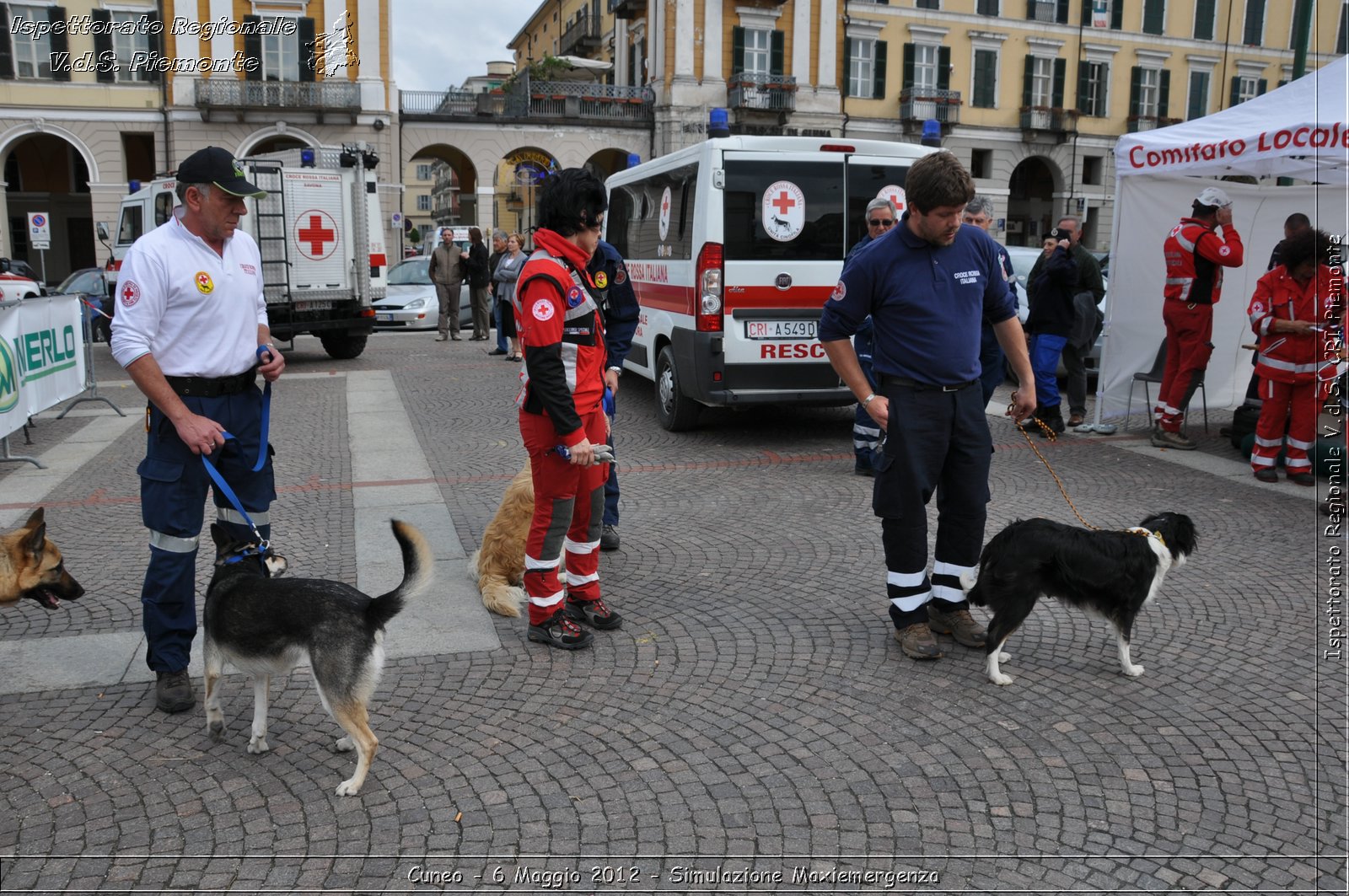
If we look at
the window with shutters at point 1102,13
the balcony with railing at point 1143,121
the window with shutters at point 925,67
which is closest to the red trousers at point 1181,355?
the window with shutters at point 925,67

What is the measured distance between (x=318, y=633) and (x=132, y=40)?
132ft

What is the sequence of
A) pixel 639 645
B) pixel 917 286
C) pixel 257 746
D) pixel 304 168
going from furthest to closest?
pixel 304 168, pixel 639 645, pixel 917 286, pixel 257 746

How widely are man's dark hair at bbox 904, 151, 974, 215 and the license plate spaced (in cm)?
423

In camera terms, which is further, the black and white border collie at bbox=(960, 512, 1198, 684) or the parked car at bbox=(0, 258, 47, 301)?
the parked car at bbox=(0, 258, 47, 301)

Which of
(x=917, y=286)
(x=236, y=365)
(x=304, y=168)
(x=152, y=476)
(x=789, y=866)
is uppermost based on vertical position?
(x=304, y=168)

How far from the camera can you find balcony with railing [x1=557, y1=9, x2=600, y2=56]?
54656 millimetres

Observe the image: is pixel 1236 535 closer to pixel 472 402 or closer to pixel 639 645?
pixel 639 645

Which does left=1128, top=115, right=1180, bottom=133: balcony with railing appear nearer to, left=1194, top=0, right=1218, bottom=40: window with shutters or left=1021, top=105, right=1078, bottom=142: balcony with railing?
left=1021, top=105, right=1078, bottom=142: balcony with railing

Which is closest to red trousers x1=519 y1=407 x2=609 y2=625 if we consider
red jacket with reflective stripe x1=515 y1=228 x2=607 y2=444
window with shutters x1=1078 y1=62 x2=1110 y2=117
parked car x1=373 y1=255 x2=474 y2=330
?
red jacket with reflective stripe x1=515 y1=228 x2=607 y2=444

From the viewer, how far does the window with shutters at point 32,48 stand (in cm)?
3541

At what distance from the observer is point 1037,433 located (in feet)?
31.6

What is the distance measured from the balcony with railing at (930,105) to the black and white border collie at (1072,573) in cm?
4245

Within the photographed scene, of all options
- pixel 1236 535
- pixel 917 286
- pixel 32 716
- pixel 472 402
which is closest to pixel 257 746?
pixel 32 716

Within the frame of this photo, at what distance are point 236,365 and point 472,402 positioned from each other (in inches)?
299
